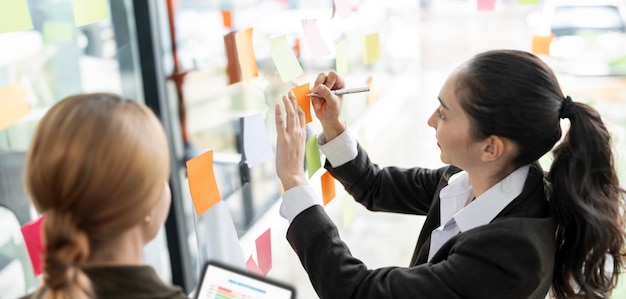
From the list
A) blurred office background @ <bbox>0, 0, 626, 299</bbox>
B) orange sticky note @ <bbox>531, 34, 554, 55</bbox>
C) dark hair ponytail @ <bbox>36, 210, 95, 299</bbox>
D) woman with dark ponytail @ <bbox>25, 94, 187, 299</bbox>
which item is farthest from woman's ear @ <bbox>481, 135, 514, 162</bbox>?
orange sticky note @ <bbox>531, 34, 554, 55</bbox>

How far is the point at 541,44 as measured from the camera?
2055mm

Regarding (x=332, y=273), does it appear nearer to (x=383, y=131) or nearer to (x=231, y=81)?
(x=231, y=81)

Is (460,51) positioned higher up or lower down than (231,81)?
lower down

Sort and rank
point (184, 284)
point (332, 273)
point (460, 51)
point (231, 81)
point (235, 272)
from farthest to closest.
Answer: point (460, 51)
point (184, 284)
point (231, 81)
point (332, 273)
point (235, 272)

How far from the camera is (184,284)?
194 cm

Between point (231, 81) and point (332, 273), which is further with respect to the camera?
point (231, 81)

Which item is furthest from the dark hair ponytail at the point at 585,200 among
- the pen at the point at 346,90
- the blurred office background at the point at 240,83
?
the pen at the point at 346,90

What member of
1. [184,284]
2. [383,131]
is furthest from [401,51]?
[184,284]

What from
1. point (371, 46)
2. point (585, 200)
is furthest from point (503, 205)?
point (371, 46)

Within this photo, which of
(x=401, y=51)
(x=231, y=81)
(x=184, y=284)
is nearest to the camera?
(x=231, y=81)

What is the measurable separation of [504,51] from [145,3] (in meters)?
0.92

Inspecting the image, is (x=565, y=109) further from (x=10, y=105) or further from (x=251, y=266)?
(x=10, y=105)

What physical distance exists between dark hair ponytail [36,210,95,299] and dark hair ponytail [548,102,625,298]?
86 centimetres

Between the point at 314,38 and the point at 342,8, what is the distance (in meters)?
0.20
